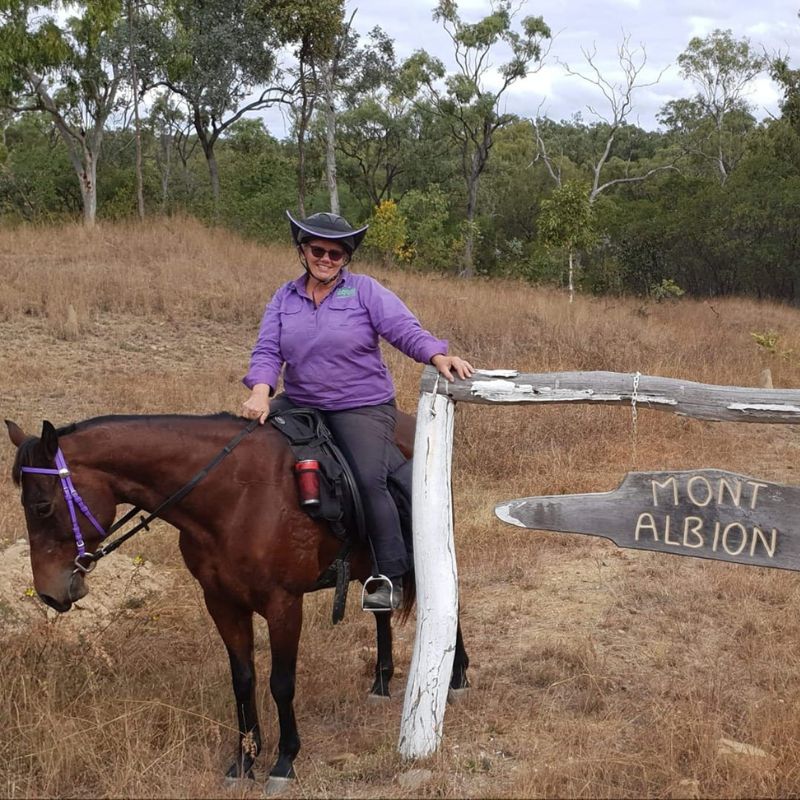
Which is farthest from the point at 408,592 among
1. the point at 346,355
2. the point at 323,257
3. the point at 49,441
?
the point at 49,441

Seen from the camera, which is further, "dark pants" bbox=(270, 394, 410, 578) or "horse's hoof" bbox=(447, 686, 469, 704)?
"horse's hoof" bbox=(447, 686, 469, 704)

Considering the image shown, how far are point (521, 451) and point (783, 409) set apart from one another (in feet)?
18.8

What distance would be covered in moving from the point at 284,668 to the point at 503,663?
66.3 inches

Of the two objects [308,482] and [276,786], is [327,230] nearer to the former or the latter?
[308,482]

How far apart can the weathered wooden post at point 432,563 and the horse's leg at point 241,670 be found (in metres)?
0.64

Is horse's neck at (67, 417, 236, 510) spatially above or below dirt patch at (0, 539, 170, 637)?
above

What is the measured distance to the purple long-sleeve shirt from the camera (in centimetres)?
392

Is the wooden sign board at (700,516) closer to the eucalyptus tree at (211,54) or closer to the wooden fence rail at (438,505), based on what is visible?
the wooden fence rail at (438,505)

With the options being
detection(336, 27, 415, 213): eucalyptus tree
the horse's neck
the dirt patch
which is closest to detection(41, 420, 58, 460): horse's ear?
the horse's neck

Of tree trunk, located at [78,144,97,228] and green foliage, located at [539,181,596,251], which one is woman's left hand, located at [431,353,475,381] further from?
tree trunk, located at [78,144,97,228]

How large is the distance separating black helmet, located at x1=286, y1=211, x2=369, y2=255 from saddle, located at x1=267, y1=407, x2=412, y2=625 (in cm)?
76

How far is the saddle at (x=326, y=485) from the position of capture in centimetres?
371

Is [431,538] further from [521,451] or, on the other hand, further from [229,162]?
[229,162]

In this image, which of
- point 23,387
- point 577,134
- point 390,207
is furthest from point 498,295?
point 577,134
